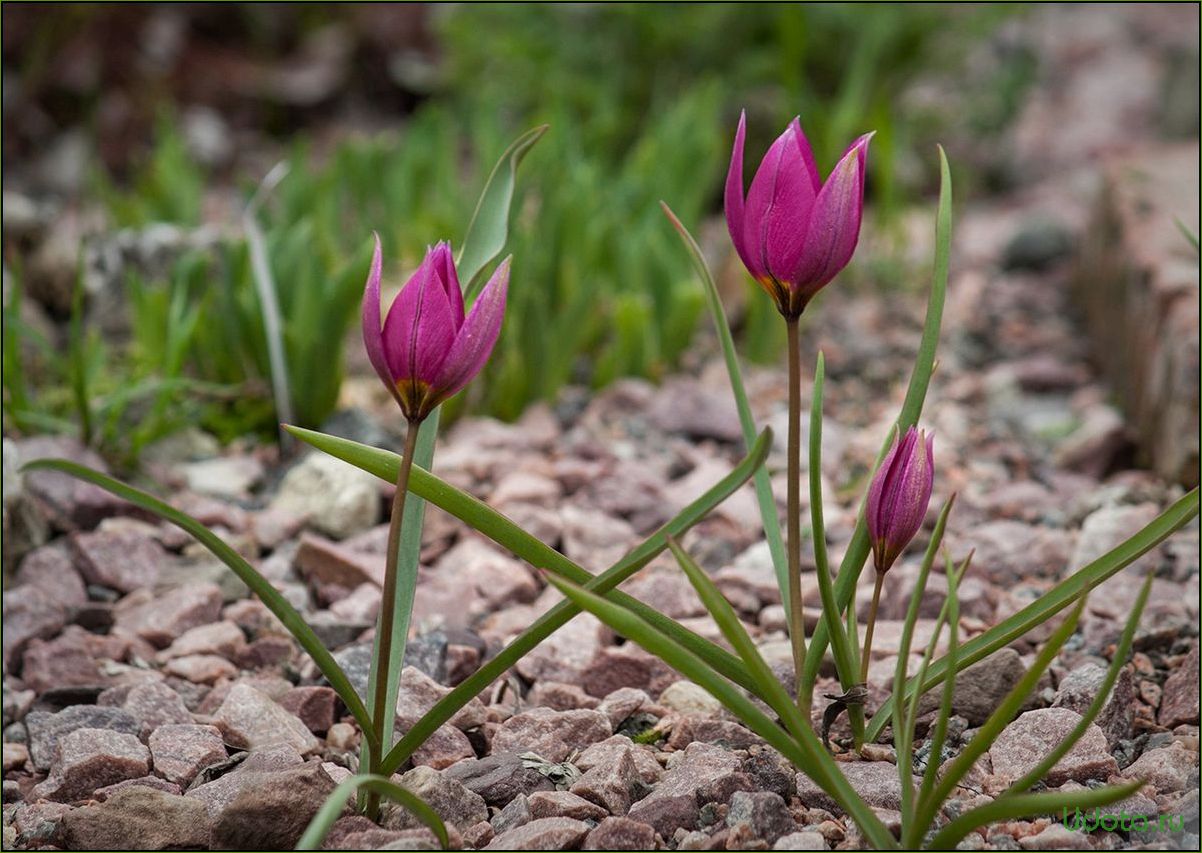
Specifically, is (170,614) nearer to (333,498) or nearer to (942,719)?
(333,498)

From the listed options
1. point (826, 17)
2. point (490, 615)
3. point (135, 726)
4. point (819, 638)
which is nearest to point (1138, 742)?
point (819, 638)

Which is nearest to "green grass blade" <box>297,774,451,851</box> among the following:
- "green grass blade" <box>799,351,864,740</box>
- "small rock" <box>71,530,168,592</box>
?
"green grass blade" <box>799,351,864,740</box>

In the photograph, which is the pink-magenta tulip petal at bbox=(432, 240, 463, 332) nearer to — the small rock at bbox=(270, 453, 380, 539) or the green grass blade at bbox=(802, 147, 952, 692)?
the green grass blade at bbox=(802, 147, 952, 692)

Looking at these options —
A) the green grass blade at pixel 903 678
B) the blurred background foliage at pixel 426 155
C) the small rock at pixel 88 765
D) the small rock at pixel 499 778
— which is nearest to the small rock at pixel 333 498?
the blurred background foliage at pixel 426 155

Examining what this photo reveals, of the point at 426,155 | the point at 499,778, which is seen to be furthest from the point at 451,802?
the point at 426,155

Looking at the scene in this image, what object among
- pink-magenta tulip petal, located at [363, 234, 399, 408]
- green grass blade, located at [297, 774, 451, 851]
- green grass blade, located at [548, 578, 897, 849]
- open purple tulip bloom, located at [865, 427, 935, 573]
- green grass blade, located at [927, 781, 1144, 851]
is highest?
open purple tulip bloom, located at [865, 427, 935, 573]

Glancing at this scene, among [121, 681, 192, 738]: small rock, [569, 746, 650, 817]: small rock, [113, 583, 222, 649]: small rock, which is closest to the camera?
[569, 746, 650, 817]: small rock
